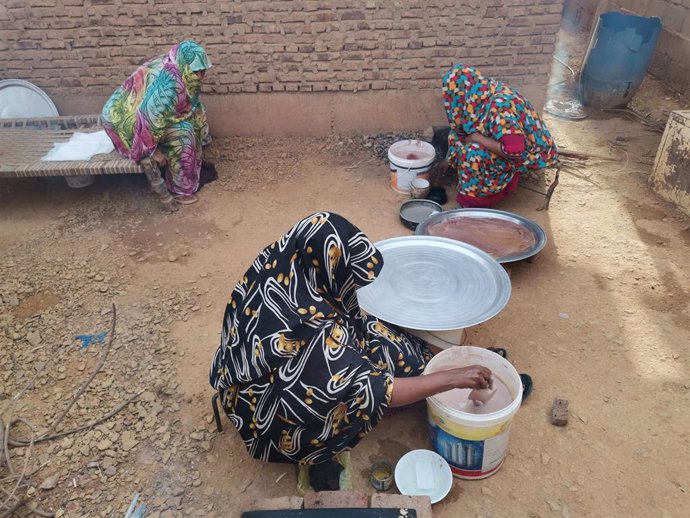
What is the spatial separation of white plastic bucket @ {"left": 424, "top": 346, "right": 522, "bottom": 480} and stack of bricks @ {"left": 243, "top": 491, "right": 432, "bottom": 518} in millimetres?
323

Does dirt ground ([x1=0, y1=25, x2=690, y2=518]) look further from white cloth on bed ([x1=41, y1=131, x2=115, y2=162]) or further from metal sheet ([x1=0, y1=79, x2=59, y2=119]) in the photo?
metal sheet ([x1=0, y1=79, x2=59, y2=119])

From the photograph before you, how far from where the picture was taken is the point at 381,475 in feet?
7.31

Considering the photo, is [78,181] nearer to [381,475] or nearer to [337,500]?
[381,475]

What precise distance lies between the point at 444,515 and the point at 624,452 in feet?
2.97

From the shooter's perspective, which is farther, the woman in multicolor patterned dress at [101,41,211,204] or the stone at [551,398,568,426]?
the woman in multicolor patterned dress at [101,41,211,204]

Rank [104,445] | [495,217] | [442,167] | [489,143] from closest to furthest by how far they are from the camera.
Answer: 1. [104,445]
2. [495,217]
3. [489,143]
4. [442,167]

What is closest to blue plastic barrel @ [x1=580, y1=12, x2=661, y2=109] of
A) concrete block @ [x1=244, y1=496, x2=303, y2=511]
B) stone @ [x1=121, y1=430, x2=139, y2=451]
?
concrete block @ [x1=244, y1=496, x2=303, y2=511]

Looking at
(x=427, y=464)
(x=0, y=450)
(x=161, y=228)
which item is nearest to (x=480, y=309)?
(x=427, y=464)

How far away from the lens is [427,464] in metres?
2.18

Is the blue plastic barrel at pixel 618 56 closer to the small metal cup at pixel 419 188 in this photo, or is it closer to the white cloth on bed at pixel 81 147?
the small metal cup at pixel 419 188

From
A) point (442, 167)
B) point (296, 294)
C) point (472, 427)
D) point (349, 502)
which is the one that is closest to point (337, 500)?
point (349, 502)

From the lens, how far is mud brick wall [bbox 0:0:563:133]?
4531 mm

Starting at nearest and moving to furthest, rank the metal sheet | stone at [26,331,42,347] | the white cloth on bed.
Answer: stone at [26,331,42,347], the white cloth on bed, the metal sheet

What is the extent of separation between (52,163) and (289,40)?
2.32 meters
